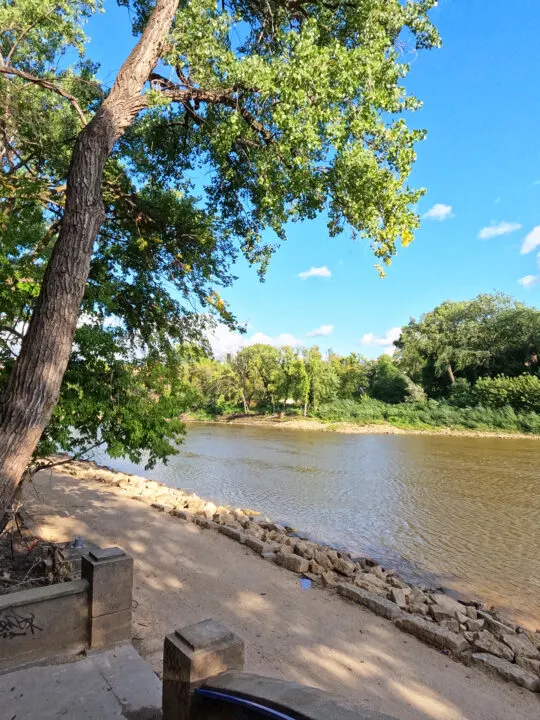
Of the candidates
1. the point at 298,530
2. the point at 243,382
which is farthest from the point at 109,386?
the point at 243,382

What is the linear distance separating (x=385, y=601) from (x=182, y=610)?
2422mm

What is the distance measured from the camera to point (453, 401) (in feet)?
142

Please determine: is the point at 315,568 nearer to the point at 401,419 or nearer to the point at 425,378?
the point at 401,419

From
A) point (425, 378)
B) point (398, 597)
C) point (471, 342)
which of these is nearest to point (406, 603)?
point (398, 597)

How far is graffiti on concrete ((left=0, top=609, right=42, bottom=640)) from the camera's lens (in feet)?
10.5

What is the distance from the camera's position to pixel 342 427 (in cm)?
4131

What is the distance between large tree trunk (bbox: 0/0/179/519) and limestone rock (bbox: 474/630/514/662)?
4835mm

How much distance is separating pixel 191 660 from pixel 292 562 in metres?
4.67

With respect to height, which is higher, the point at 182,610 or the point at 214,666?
the point at 214,666

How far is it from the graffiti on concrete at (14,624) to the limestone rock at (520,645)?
4726 mm

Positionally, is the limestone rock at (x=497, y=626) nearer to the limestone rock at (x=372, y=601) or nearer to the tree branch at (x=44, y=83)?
the limestone rock at (x=372, y=601)

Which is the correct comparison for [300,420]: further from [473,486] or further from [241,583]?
[241,583]

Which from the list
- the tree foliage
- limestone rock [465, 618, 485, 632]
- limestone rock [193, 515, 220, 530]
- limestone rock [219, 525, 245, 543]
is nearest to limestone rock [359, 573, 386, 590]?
limestone rock [465, 618, 485, 632]

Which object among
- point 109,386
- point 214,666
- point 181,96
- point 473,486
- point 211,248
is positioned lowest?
point 473,486
